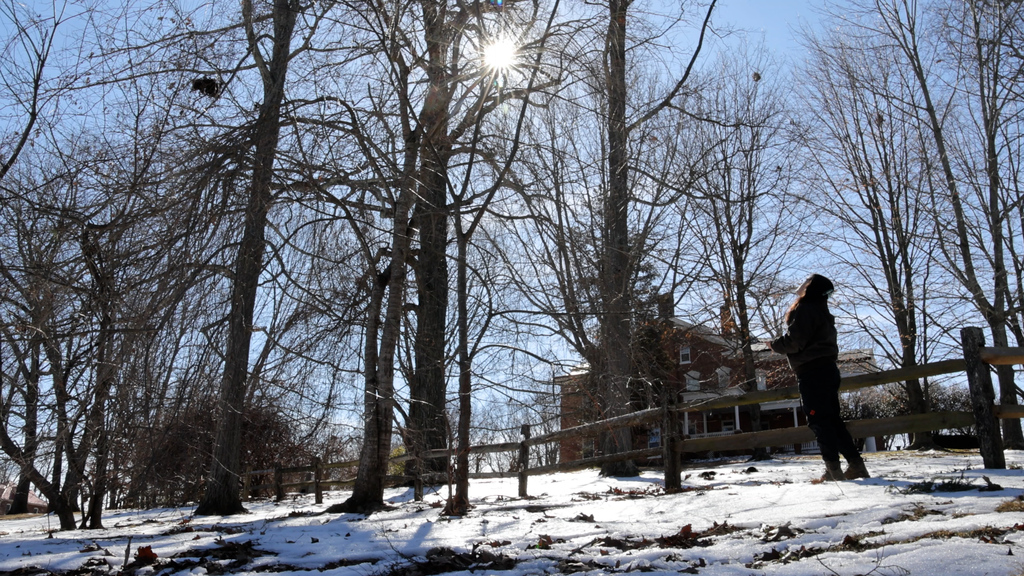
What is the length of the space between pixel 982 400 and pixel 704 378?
1332cm

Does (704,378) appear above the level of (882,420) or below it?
above

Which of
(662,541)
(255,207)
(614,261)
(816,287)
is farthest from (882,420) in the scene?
(255,207)

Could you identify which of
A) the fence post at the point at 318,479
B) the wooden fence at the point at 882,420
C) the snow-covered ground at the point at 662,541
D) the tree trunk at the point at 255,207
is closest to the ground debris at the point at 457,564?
the snow-covered ground at the point at 662,541

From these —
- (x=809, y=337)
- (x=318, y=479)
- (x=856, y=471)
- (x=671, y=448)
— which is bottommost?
(x=318, y=479)

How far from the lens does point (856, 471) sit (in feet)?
17.1

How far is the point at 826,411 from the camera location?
512 centimetres

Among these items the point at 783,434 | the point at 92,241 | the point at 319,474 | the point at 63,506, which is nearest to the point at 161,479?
the point at 92,241

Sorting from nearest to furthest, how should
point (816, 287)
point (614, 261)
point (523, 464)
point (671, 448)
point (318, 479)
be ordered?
1. point (816, 287)
2. point (671, 448)
3. point (614, 261)
4. point (523, 464)
5. point (318, 479)

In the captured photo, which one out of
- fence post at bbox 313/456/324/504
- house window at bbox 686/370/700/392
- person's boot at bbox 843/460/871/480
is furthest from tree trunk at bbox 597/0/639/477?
fence post at bbox 313/456/324/504

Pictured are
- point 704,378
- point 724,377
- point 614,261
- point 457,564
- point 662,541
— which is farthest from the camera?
point 704,378

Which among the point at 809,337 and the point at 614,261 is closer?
the point at 809,337

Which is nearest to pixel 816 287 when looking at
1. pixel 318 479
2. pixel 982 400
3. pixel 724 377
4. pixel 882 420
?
pixel 882 420

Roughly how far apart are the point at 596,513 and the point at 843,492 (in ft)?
5.54

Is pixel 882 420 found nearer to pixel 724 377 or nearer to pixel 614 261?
pixel 614 261
